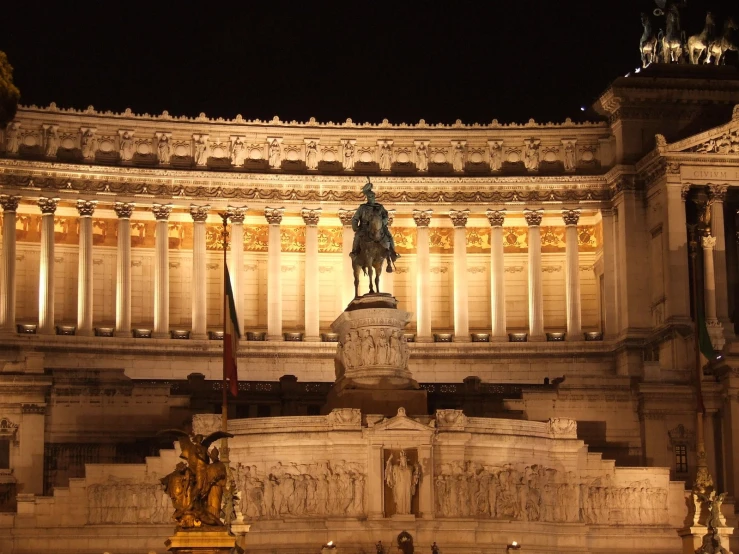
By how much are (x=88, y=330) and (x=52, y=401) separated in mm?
16867

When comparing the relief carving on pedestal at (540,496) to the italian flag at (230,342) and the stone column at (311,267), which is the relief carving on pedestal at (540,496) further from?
the stone column at (311,267)

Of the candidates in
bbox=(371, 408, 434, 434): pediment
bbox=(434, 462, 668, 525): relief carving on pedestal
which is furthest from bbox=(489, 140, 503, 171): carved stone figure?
bbox=(371, 408, 434, 434): pediment

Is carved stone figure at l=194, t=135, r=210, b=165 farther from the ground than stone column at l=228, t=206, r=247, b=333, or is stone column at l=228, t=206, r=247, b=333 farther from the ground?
carved stone figure at l=194, t=135, r=210, b=165

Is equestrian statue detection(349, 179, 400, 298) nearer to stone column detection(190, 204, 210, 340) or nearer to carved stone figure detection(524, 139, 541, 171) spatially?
stone column detection(190, 204, 210, 340)

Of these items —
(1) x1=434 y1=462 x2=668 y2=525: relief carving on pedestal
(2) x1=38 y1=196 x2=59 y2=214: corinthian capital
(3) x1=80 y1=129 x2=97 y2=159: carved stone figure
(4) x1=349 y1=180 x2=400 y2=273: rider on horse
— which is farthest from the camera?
(3) x1=80 y1=129 x2=97 y2=159: carved stone figure

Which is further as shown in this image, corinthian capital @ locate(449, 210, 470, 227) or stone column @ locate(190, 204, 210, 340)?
corinthian capital @ locate(449, 210, 470, 227)

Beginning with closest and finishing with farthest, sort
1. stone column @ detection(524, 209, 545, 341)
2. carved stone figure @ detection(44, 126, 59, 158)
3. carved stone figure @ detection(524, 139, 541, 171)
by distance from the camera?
carved stone figure @ detection(44, 126, 59, 158) < stone column @ detection(524, 209, 545, 341) < carved stone figure @ detection(524, 139, 541, 171)

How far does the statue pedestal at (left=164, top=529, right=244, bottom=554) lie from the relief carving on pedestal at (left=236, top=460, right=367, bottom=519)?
1222 inches

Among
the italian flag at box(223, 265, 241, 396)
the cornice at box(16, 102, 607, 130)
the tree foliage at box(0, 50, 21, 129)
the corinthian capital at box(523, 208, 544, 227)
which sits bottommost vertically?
the italian flag at box(223, 265, 241, 396)

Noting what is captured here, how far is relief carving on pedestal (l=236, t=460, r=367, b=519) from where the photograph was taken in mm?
76938

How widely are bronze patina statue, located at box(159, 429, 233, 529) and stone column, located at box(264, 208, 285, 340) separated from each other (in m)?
60.8

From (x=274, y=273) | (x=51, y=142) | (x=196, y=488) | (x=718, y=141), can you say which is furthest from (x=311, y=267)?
(x=196, y=488)

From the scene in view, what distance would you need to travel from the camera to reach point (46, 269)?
10412 centimetres

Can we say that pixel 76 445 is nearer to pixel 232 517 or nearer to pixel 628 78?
pixel 232 517
